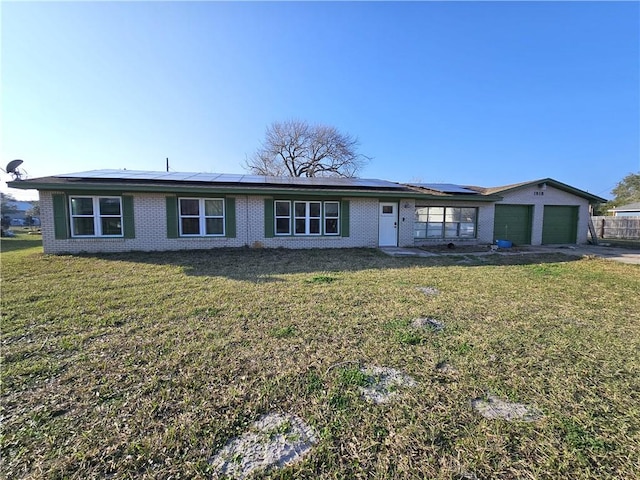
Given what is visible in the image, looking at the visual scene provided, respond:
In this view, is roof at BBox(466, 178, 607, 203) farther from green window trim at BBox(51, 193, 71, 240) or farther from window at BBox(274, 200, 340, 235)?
green window trim at BBox(51, 193, 71, 240)

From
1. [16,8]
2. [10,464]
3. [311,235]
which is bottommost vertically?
[10,464]

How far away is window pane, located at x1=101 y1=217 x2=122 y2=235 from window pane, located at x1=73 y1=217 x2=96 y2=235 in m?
0.35

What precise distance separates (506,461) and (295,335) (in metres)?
2.36

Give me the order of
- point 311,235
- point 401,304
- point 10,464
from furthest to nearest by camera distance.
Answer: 1. point 311,235
2. point 401,304
3. point 10,464

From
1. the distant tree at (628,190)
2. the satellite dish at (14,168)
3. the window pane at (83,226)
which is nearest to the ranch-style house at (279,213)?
the window pane at (83,226)

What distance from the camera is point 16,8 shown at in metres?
6.42

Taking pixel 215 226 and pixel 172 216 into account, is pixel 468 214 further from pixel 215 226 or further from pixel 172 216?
pixel 172 216

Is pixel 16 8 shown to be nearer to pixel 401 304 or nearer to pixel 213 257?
pixel 213 257

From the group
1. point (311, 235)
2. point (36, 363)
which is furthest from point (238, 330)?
point (311, 235)

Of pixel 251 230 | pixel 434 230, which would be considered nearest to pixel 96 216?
pixel 251 230

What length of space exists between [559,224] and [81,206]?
20.7m

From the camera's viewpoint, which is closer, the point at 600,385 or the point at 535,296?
the point at 600,385

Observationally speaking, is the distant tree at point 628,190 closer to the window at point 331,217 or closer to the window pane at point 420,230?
the window pane at point 420,230

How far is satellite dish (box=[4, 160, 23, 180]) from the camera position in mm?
10024
